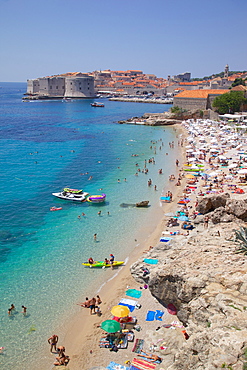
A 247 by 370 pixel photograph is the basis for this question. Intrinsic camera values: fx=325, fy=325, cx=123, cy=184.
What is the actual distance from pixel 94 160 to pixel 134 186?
28.5 feet

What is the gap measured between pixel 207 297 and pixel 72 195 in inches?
534

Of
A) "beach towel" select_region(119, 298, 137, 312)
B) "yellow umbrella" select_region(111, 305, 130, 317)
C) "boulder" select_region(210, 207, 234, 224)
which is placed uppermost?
"boulder" select_region(210, 207, 234, 224)

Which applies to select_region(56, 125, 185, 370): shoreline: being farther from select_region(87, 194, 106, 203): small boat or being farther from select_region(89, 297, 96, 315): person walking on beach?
select_region(87, 194, 106, 203): small boat

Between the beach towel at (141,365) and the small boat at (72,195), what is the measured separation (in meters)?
12.1

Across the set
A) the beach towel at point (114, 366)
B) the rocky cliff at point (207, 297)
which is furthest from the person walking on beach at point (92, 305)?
the beach towel at point (114, 366)

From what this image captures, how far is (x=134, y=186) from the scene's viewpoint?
22.0 m

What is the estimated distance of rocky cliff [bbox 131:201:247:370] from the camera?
17.7 feet

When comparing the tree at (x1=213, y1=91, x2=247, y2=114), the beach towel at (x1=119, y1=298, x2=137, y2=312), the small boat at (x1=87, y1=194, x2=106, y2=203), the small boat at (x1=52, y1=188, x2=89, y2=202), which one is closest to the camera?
the beach towel at (x1=119, y1=298, x2=137, y2=312)

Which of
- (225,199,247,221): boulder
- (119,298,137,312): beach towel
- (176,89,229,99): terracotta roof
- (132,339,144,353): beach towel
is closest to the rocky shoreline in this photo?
(176,89,229,99): terracotta roof

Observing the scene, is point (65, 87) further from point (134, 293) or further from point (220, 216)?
point (134, 293)

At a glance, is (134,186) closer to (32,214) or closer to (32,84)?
(32,214)

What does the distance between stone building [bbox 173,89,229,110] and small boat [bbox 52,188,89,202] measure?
129 ft

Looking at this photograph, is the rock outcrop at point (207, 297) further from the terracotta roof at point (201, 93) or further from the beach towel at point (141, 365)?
the terracotta roof at point (201, 93)

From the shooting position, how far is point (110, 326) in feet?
28.6
